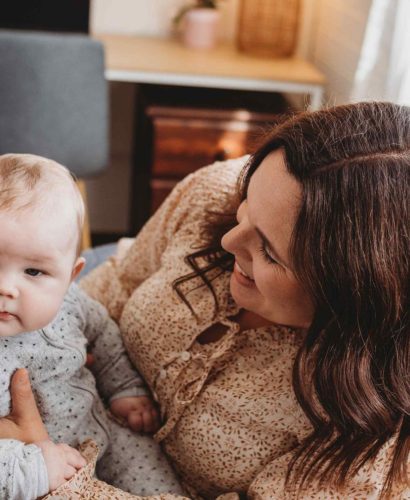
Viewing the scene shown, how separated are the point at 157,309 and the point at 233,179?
269mm

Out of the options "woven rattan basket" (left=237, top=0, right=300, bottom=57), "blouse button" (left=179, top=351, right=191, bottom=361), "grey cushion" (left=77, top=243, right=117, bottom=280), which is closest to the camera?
"blouse button" (left=179, top=351, right=191, bottom=361)

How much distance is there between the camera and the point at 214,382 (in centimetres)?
110

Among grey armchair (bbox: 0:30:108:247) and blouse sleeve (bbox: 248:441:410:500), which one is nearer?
blouse sleeve (bbox: 248:441:410:500)

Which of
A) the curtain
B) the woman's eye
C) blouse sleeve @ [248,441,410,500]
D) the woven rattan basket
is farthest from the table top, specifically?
blouse sleeve @ [248,441,410,500]

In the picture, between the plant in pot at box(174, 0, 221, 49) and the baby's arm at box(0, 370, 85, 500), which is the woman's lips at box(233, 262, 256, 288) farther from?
the plant in pot at box(174, 0, 221, 49)

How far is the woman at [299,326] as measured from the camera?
88cm

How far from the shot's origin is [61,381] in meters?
1.08

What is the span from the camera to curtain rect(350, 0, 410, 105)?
6.19ft

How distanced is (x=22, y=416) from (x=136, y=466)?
0.24 metres

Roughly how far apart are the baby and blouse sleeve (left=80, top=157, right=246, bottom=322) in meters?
0.16

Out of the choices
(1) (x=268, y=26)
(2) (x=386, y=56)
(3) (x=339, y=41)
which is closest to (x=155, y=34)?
(1) (x=268, y=26)

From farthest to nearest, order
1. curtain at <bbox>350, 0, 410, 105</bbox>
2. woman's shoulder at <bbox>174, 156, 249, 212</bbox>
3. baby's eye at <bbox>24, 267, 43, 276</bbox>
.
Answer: curtain at <bbox>350, 0, 410, 105</bbox> → woman's shoulder at <bbox>174, 156, 249, 212</bbox> → baby's eye at <bbox>24, 267, 43, 276</bbox>

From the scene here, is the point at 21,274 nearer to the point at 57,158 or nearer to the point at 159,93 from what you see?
the point at 57,158

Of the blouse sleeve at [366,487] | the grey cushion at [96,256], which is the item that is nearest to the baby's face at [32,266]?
the blouse sleeve at [366,487]
